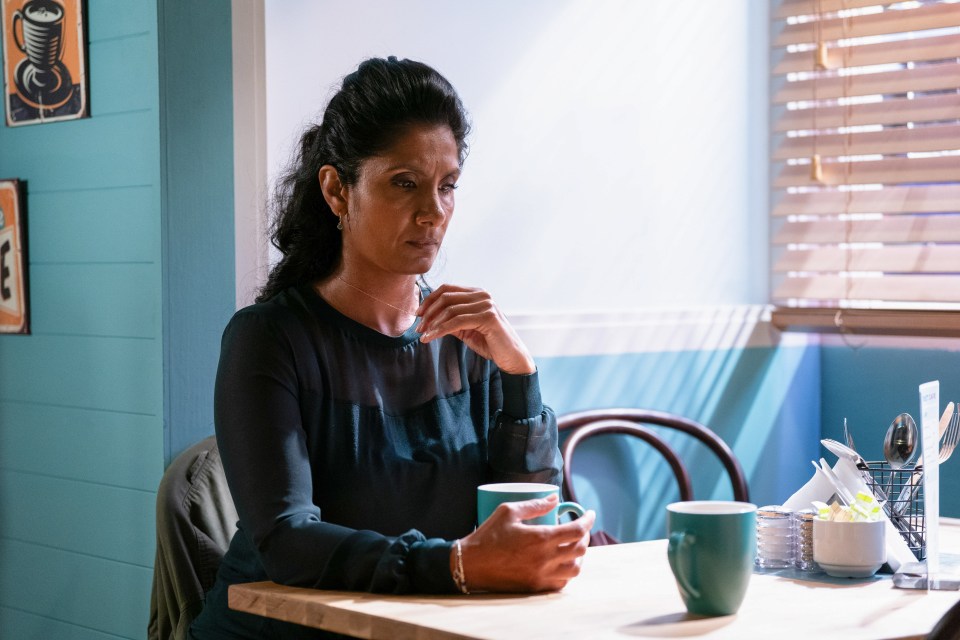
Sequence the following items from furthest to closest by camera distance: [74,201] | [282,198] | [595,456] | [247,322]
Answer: [595,456] < [74,201] < [282,198] < [247,322]

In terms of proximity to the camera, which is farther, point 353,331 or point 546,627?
point 353,331

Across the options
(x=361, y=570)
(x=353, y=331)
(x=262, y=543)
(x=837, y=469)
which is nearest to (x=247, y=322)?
(x=353, y=331)

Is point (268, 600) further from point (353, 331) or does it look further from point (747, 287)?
point (747, 287)

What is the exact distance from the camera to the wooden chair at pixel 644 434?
2.63 metres

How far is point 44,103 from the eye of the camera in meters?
2.35

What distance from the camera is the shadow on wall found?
2803 millimetres

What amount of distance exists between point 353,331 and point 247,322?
156 millimetres

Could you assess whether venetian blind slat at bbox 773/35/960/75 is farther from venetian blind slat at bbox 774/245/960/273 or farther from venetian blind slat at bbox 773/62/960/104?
venetian blind slat at bbox 774/245/960/273

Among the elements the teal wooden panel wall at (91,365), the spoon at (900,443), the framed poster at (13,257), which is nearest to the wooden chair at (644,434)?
the teal wooden panel wall at (91,365)

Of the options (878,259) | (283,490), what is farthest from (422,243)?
(878,259)

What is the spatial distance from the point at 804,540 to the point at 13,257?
5.31 feet

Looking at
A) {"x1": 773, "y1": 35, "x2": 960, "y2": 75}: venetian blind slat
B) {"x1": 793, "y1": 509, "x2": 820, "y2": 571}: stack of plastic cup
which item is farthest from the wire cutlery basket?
{"x1": 773, "y1": 35, "x2": 960, "y2": 75}: venetian blind slat

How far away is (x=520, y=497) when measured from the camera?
4.64ft

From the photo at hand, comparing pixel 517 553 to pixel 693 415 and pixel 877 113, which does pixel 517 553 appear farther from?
pixel 877 113
